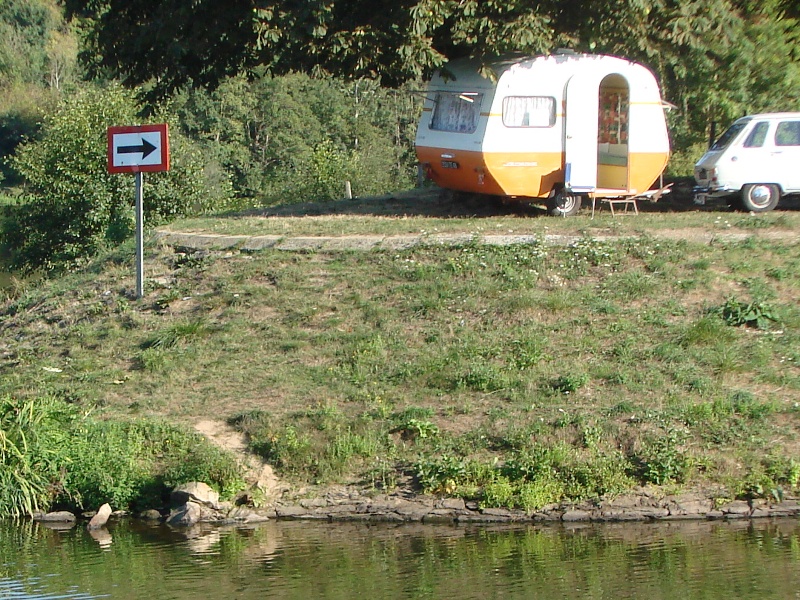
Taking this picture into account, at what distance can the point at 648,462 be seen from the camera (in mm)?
10438

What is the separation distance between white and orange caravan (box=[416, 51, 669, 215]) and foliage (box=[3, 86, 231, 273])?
9.48 m

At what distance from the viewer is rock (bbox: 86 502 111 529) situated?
10227mm

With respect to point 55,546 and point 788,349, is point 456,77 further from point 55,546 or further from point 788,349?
point 55,546

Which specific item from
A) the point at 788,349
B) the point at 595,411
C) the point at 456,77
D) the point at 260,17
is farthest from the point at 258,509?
the point at 456,77

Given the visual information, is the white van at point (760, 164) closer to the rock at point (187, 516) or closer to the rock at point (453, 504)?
the rock at point (453, 504)

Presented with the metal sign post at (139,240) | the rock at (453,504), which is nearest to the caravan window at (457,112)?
the metal sign post at (139,240)

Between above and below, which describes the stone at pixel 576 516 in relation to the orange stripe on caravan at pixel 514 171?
below

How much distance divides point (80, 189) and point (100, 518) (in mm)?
17885

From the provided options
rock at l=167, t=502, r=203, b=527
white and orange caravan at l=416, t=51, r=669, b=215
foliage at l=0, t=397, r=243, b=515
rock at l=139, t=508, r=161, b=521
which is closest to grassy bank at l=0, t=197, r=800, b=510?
foliage at l=0, t=397, r=243, b=515

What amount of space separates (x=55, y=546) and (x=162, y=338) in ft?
13.7

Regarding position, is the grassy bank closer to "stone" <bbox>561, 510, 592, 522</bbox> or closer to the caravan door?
"stone" <bbox>561, 510, 592, 522</bbox>

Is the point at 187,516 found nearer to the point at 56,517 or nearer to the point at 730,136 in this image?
the point at 56,517

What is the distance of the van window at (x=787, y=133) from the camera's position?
61.1ft

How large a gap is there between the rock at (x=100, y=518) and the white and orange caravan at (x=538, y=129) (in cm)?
937
